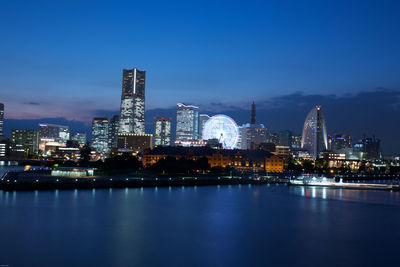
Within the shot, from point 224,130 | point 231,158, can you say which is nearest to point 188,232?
point 231,158

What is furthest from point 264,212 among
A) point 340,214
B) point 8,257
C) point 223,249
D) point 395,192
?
point 395,192

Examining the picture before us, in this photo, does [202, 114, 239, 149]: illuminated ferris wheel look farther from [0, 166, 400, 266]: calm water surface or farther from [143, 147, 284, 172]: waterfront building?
[0, 166, 400, 266]: calm water surface

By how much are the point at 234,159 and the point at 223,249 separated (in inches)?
3244

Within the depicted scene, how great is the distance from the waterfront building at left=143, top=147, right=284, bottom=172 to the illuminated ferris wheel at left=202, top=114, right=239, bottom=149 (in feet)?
9.50

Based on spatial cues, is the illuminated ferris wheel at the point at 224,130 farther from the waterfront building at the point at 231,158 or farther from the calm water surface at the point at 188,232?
the calm water surface at the point at 188,232

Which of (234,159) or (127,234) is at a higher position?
(234,159)

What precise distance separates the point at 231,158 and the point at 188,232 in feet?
255

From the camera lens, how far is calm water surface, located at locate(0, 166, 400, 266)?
Answer: 69.9 ft

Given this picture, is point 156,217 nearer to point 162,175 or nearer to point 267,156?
point 162,175

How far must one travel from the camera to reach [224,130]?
110875mm

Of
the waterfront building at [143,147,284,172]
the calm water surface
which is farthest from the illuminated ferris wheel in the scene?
the calm water surface

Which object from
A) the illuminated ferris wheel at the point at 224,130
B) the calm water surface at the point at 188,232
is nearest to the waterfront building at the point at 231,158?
the illuminated ferris wheel at the point at 224,130

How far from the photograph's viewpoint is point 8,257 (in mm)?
20125

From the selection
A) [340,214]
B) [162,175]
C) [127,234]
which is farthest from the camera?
[162,175]
